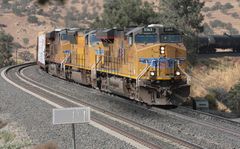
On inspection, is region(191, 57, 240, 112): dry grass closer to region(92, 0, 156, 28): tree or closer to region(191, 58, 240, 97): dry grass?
region(191, 58, 240, 97): dry grass

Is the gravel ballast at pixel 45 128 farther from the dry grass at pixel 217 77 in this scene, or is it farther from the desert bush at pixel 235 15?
the desert bush at pixel 235 15

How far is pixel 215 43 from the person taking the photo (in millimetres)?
48031

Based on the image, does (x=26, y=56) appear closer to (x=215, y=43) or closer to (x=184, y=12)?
(x=215, y=43)

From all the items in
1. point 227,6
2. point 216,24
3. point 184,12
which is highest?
point 227,6

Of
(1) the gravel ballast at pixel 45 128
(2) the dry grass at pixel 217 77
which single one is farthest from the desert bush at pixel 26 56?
(1) the gravel ballast at pixel 45 128

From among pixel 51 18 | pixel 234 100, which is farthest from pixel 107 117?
pixel 51 18

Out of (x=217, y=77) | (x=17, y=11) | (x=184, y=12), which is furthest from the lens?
(x=17, y=11)

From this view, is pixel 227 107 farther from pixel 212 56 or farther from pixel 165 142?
pixel 212 56

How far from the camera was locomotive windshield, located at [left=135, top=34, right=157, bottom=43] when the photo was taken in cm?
1792

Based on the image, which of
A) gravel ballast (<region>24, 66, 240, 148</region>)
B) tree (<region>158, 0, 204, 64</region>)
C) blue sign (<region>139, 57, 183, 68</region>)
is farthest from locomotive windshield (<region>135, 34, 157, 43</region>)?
tree (<region>158, 0, 204, 64</region>)

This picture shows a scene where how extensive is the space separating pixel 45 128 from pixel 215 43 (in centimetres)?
3663

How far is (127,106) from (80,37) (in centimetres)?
877

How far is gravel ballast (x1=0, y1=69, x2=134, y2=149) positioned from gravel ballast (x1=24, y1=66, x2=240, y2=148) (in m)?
2.27

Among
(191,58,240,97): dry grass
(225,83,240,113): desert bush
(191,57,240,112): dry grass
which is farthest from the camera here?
(191,58,240,97): dry grass
